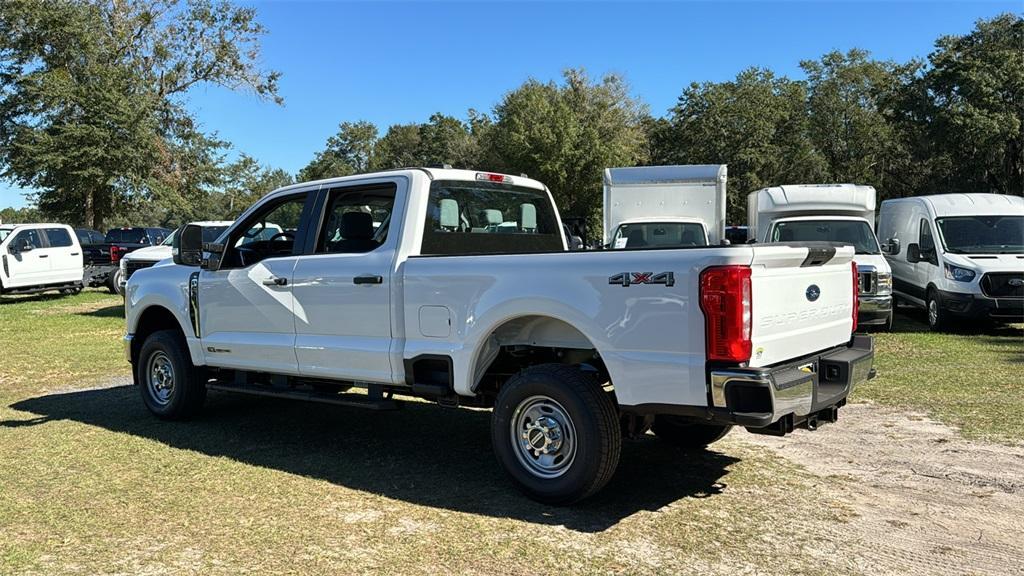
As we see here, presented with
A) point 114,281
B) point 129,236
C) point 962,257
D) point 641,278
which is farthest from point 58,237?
point 962,257

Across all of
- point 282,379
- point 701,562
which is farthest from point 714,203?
point 701,562

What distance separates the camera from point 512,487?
16.7 ft

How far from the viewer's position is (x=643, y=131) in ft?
167

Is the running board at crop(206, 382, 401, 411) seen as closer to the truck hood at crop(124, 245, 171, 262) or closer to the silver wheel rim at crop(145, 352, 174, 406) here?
the silver wheel rim at crop(145, 352, 174, 406)

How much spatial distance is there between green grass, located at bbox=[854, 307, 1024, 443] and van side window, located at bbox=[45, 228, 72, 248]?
18157 mm

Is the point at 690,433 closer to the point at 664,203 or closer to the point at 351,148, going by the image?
the point at 664,203

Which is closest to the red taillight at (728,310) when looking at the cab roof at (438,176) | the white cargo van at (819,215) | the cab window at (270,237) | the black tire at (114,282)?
the cab roof at (438,176)

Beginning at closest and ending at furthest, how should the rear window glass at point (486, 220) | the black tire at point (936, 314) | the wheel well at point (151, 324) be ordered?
the rear window glass at point (486, 220)
the wheel well at point (151, 324)
the black tire at point (936, 314)

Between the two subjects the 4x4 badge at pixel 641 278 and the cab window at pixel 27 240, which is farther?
the cab window at pixel 27 240

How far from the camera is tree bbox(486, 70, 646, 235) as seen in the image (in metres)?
44.1

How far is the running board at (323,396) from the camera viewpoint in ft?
18.1

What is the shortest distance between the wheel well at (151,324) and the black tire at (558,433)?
3.97 m

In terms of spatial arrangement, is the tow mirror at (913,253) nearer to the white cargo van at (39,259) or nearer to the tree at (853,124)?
the white cargo van at (39,259)

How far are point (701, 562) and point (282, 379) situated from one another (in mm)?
3670
